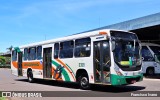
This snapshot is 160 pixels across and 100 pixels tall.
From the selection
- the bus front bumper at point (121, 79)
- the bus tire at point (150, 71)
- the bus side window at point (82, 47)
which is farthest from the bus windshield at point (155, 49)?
the bus front bumper at point (121, 79)

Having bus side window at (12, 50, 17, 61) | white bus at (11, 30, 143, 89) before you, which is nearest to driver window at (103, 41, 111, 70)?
white bus at (11, 30, 143, 89)

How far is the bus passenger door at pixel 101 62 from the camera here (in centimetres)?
1415

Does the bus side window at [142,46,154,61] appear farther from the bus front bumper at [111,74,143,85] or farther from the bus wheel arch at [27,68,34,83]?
the bus front bumper at [111,74,143,85]

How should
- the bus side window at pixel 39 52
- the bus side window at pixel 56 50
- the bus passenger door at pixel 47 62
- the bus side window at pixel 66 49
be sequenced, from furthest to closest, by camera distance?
the bus side window at pixel 39 52 → the bus passenger door at pixel 47 62 → the bus side window at pixel 56 50 → the bus side window at pixel 66 49

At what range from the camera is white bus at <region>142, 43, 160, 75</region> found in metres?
26.1

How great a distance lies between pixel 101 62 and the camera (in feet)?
47.4

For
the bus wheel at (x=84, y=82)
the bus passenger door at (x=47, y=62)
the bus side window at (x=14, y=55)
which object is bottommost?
the bus wheel at (x=84, y=82)

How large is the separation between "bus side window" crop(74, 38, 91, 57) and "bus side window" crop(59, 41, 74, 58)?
0.52 meters

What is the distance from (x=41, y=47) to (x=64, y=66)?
11.6 feet

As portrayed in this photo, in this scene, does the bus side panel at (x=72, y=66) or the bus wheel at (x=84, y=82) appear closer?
the bus side panel at (x=72, y=66)

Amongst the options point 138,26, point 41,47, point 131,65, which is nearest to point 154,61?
point 138,26

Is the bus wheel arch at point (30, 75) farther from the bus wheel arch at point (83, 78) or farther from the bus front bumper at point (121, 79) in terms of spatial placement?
the bus front bumper at point (121, 79)

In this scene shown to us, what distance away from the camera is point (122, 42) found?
14430 mm

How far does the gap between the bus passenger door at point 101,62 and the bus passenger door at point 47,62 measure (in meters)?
5.10
